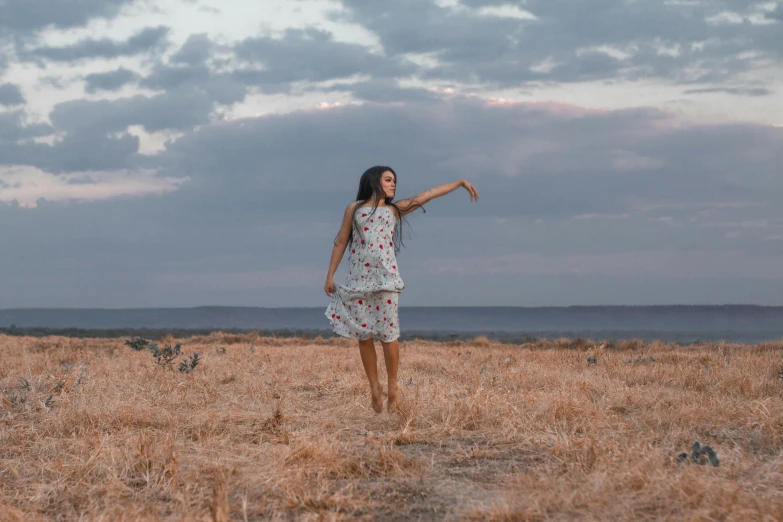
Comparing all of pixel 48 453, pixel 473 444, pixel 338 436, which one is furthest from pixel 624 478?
pixel 48 453

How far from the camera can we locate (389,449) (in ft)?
16.0

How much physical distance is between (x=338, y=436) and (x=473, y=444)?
1063 mm

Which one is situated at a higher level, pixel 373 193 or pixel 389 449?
pixel 373 193

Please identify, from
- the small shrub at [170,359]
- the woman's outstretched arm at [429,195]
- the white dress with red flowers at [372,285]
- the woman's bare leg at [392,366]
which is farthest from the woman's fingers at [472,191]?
the small shrub at [170,359]

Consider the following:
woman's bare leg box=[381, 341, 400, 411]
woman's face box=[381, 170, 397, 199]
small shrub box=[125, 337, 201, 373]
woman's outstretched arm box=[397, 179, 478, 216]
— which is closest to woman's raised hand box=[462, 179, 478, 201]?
woman's outstretched arm box=[397, 179, 478, 216]

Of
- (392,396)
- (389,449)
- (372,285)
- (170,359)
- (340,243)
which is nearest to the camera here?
(389,449)

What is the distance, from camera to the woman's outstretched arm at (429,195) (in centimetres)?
650

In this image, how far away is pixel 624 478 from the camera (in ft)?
12.8

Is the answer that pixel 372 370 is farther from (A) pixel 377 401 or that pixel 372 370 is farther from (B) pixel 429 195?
(B) pixel 429 195

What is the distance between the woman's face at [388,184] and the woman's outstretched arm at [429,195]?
5.4 inches

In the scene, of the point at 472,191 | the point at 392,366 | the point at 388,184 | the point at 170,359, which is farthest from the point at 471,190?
the point at 170,359

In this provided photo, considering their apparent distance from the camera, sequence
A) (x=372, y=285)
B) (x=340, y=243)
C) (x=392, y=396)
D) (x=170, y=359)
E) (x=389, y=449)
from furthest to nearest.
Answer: (x=170, y=359)
(x=340, y=243)
(x=392, y=396)
(x=372, y=285)
(x=389, y=449)

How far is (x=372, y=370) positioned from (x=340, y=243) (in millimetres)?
1226

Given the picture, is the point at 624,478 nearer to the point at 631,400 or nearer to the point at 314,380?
the point at 631,400
